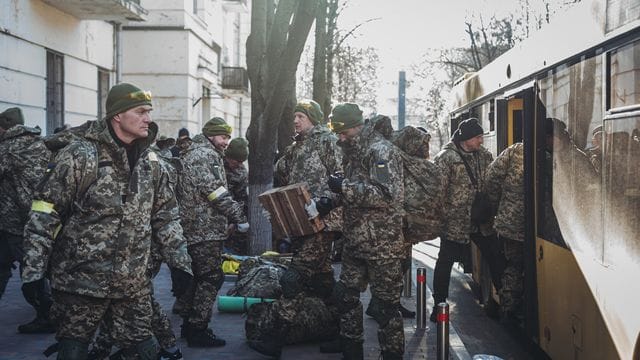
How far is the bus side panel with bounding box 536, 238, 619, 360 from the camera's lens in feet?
16.9

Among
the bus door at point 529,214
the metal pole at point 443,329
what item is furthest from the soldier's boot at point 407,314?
the metal pole at point 443,329

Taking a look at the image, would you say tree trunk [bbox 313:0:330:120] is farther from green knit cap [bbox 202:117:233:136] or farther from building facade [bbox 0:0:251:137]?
green knit cap [bbox 202:117:233:136]

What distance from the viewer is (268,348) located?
686cm

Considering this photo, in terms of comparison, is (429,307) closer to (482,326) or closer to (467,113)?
(482,326)

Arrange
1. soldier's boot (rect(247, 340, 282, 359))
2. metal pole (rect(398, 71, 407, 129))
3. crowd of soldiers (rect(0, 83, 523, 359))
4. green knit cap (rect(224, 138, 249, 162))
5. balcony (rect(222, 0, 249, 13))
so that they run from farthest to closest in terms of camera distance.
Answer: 1. balcony (rect(222, 0, 249, 13))
2. metal pole (rect(398, 71, 407, 129))
3. green knit cap (rect(224, 138, 249, 162))
4. soldier's boot (rect(247, 340, 282, 359))
5. crowd of soldiers (rect(0, 83, 523, 359))

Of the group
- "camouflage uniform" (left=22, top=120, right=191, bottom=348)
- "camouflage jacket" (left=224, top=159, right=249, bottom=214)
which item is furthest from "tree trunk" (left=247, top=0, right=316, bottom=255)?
"camouflage uniform" (left=22, top=120, right=191, bottom=348)

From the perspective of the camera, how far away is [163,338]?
6.32 meters

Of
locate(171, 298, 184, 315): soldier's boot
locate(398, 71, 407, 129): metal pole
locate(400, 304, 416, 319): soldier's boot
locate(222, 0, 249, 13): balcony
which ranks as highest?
locate(222, 0, 249, 13): balcony

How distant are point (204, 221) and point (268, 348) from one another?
1.26 metres

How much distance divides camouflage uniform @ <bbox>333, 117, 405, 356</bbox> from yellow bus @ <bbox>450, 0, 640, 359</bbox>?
1183mm

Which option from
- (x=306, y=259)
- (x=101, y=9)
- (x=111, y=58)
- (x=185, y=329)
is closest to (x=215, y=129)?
(x=306, y=259)

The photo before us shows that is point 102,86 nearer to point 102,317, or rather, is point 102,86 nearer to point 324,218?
point 324,218

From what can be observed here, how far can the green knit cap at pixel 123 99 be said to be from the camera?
4.90 metres

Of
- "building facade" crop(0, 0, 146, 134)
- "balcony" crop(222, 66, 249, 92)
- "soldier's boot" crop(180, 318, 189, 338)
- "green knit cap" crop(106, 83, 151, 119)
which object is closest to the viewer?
"green knit cap" crop(106, 83, 151, 119)
